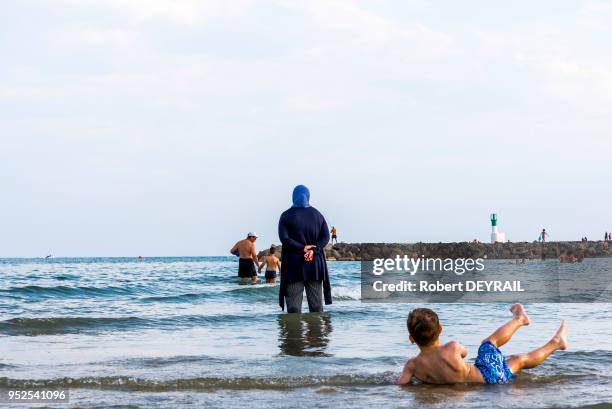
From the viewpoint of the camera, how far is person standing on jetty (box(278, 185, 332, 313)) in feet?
34.9

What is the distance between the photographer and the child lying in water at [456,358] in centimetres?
623

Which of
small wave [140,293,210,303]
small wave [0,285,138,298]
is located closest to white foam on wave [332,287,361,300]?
small wave [140,293,210,303]

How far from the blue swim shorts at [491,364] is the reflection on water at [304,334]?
2.40 m

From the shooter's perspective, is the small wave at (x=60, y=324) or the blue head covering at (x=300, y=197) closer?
the blue head covering at (x=300, y=197)

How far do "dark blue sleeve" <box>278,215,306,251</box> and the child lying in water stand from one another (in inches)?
162

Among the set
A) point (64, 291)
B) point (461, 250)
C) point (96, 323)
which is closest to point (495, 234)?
point (461, 250)

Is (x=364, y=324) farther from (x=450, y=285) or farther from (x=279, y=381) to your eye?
(x=450, y=285)

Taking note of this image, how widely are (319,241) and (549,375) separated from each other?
4.22m

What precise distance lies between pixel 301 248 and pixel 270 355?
2.27 meters

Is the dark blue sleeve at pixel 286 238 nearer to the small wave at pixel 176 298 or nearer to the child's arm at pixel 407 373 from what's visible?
the child's arm at pixel 407 373

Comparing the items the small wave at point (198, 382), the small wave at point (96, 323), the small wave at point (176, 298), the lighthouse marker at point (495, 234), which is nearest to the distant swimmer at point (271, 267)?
the small wave at point (176, 298)

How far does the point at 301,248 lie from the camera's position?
416 inches

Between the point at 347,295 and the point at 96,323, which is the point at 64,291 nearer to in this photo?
the point at 347,295

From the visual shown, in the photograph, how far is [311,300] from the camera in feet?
36.4
